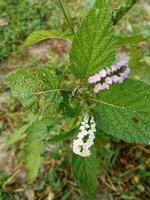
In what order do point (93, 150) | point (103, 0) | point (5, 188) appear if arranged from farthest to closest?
point (5, 188) < point (93, 150) < point (103, 0)

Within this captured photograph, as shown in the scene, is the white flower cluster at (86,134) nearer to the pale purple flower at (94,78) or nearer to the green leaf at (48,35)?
the pale purple flower at (94,78)

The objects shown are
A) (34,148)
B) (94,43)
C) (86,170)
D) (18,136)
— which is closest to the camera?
(94,43)

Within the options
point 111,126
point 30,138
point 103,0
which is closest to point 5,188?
point 30,138

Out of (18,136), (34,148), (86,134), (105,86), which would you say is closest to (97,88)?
(105,86)

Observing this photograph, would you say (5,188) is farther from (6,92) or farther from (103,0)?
(103,0)

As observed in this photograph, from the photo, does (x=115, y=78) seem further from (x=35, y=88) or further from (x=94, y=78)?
(x=35, y=88)

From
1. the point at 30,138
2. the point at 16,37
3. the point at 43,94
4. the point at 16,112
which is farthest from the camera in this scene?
the point at 16,37
